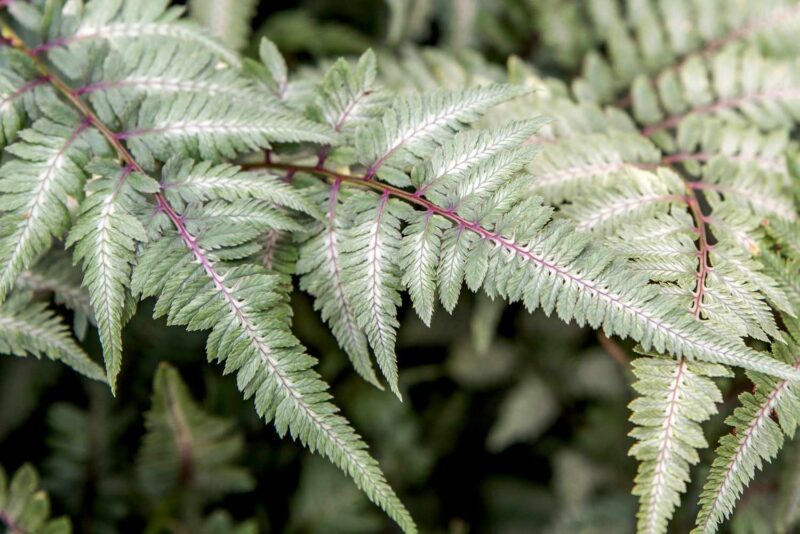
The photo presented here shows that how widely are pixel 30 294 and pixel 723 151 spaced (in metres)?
1.82

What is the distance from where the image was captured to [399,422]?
2.42m

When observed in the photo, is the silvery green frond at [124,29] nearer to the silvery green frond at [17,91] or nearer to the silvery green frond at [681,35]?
the silvery green frond at [17,91]

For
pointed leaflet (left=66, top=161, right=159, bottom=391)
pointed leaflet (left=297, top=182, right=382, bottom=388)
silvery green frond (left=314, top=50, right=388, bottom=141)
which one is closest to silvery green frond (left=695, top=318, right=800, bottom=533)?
pointed leaflet (left=297, top=182, right=382, bottom=388)

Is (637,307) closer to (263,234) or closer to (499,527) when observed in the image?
(263,234)

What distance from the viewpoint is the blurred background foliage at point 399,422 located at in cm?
215

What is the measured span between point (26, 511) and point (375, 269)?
122 cm

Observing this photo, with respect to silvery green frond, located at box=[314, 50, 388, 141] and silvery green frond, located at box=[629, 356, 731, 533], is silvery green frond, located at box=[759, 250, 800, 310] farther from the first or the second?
silvery green frond, located at box=[314, 50, 388, 141]

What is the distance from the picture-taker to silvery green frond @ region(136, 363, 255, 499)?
2.02 metres

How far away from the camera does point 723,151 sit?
1.85m

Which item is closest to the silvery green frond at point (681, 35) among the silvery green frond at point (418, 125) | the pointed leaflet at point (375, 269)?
the silvery green frond at point (418, 125)

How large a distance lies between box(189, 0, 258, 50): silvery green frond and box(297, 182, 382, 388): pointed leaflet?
847mm

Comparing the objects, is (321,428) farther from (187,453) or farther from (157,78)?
(187,453)

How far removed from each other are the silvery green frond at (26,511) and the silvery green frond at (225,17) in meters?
1.36

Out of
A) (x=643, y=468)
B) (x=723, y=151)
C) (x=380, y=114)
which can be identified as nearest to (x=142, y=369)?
(x=380, y=114)
